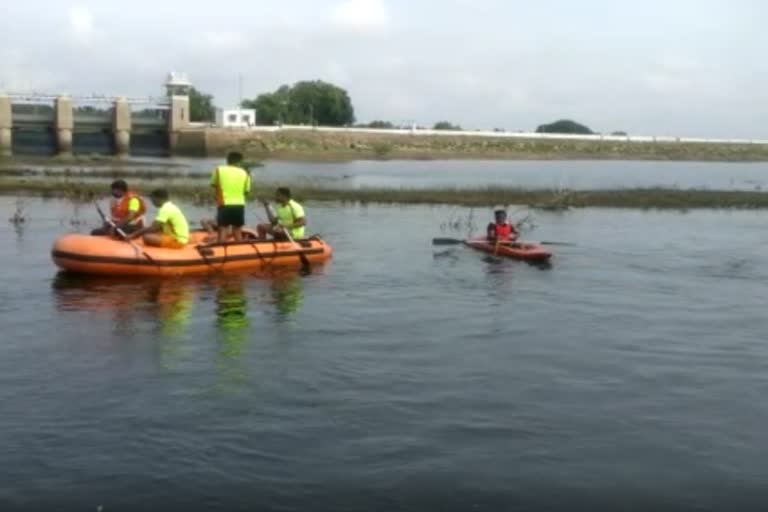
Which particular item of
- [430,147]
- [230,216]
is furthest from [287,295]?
[430,147]

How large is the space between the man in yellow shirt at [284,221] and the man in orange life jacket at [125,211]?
249cm

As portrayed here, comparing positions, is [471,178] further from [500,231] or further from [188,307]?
[188,307]

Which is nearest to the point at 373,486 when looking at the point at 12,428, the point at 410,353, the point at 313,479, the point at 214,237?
the point at 313,479

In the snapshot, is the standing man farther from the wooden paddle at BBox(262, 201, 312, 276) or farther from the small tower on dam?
the small tower on dam

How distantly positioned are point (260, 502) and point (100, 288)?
8805 millimetres

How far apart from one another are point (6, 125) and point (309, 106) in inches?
2037

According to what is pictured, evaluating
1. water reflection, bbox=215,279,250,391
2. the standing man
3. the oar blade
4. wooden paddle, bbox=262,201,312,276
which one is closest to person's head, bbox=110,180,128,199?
the standing man

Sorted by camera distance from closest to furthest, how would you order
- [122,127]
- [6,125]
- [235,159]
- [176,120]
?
1. [235,159]
2. [6,125]
3. [122,127]
4. [176,120]

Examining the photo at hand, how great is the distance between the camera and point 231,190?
17156mm

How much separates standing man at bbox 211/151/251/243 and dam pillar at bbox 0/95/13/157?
200 ft

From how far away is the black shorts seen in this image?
Answer: 1728cm

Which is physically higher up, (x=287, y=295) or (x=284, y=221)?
(x=284, y=221)

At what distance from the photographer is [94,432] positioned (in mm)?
8578

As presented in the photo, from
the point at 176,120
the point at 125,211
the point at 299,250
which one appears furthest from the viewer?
the point at 176,120
